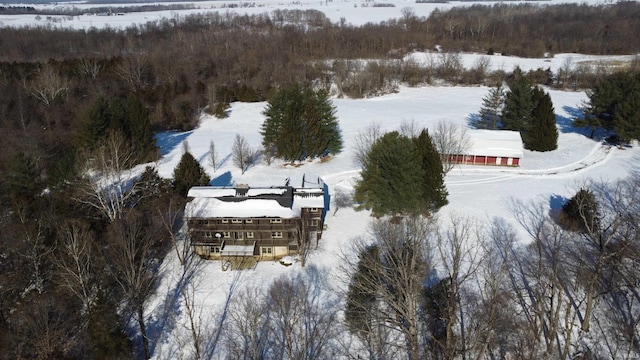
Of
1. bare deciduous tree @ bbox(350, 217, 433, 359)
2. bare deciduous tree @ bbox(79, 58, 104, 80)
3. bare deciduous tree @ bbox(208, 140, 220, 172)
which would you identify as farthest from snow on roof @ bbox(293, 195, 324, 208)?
bare deciduous tree @ bbox(79, 58, 104, 80)

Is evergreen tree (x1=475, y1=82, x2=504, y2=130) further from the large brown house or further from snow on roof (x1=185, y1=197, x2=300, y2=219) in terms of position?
snow on roof (x1=185, y1=197, x2=300, y2=219)

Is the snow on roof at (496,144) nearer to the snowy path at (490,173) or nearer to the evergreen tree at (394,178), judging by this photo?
the snowy path at (490,173)

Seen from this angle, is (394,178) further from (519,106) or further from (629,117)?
(629,117)

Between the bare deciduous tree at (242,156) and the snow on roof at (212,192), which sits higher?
the snow on roof at (212,192)

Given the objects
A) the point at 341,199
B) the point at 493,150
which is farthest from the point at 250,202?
the point at 493,150

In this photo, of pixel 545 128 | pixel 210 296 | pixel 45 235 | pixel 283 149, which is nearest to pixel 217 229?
pixel 210 296

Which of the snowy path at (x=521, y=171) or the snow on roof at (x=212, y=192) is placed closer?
the snow on roof at (x=212, y=192)

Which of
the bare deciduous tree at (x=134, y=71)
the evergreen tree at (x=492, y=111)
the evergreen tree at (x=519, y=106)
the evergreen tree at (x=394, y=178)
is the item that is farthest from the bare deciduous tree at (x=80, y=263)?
the bare deciduous tree at (x=134, y=71)
